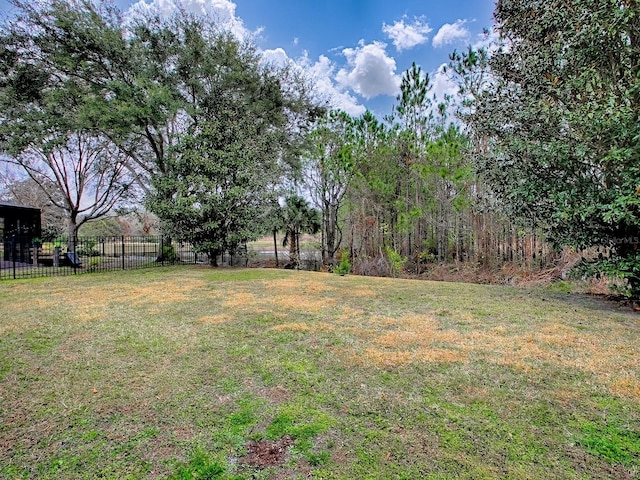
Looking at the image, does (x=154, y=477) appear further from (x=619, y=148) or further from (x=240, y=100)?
(x=240, y=100)

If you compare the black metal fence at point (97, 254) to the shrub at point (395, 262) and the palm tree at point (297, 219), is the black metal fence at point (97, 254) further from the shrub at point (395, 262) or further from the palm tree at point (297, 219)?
the shrub at point (395, 262)

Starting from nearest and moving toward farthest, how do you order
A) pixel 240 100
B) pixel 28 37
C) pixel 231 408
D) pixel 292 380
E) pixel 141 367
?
pixel 231 408
pixel 292 380
pixel 141 367
pixel 28 37
pixel 240 100

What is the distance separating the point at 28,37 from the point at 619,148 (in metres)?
13.9

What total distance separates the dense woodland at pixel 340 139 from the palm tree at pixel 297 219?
60 millimetres

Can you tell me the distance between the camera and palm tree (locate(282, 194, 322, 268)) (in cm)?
1270

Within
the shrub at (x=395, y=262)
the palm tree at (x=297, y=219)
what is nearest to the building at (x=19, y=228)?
the palm tree at (x=297, y=219)

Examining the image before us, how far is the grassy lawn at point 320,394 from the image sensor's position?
1638 mm

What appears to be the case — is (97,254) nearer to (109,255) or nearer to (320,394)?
(109,255)

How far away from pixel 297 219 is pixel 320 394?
35.0ft

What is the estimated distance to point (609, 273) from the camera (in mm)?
4465

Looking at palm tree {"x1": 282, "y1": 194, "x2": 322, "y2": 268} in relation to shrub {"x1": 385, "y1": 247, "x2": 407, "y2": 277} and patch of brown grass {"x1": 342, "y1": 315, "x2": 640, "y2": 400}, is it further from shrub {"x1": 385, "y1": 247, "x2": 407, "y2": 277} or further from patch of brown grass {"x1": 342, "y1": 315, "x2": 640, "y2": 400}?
patch of brown grass {"x1": 342, "y1": 315, "x2": 640, "y2": 400}

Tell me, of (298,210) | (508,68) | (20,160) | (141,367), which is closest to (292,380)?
(141,367)

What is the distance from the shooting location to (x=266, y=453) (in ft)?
5.58

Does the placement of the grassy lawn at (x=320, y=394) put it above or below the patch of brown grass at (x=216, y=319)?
below
